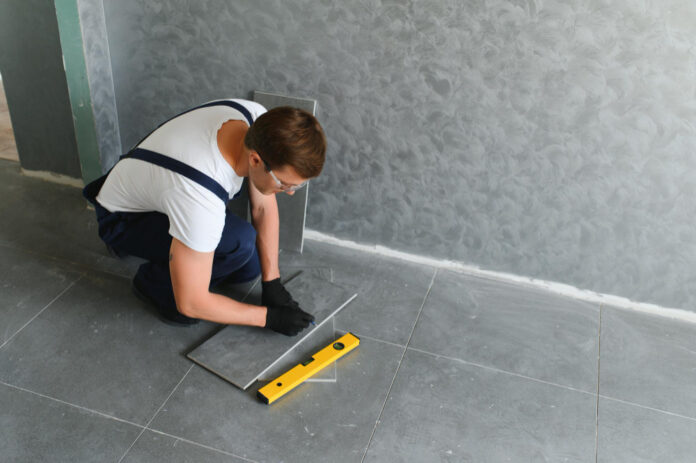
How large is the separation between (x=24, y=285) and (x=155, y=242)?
584 mm

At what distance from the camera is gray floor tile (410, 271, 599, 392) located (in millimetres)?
1917

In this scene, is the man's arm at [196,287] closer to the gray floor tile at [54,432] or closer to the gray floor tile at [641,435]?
the gray floor tile at [54,432]

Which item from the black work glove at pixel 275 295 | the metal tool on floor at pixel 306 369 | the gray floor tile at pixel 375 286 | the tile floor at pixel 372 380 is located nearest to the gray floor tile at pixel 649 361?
the tile floor at pixel 372 380

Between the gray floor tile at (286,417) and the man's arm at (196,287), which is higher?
the man's arm at (196,287)

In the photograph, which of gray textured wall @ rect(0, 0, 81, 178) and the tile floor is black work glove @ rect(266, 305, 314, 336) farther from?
gray textured wall @ rect(0, 0, 81, 178)

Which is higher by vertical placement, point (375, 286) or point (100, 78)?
point (100, 78)

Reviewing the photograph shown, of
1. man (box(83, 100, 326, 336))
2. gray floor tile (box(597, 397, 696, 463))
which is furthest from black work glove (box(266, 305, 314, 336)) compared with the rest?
gray floor tile (box(597, 397, 696, 463))

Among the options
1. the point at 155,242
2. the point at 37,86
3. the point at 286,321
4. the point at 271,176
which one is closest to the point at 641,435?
the point at 286,321

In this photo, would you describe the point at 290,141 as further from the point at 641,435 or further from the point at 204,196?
the point at 641,435

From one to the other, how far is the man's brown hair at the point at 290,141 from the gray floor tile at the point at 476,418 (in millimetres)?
752

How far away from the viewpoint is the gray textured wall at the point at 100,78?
2.17 metres

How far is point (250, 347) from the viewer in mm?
1873

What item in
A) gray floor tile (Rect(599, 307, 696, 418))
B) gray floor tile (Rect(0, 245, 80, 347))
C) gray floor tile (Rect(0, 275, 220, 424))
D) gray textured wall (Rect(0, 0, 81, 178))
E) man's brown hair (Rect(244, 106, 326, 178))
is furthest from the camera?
gray textured wall (Rect(0, 0, 81, 178))

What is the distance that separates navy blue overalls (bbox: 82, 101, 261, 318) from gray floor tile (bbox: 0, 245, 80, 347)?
1.02ft
